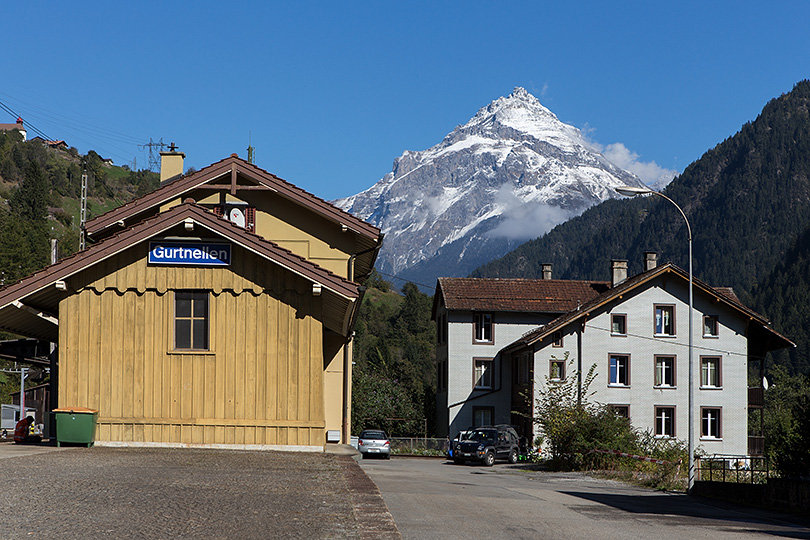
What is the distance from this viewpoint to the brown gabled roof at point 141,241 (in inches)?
703

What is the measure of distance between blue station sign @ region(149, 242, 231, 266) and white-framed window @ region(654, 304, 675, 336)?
128ft

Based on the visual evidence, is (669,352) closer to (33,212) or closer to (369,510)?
(369,510)

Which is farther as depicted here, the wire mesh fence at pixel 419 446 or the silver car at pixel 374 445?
the wire mesh fence at pixel 419 446

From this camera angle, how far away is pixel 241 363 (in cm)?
1861

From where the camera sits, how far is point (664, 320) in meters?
53.3

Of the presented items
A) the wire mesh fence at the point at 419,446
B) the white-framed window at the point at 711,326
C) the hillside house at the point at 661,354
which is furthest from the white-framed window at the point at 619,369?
the wire mesh fence at the point at 419,446

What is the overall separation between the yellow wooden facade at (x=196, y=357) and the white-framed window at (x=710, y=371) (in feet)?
128

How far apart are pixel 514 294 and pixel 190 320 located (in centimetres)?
4333

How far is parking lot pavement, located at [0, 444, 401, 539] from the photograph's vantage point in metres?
8.95

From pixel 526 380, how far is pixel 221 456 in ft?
126

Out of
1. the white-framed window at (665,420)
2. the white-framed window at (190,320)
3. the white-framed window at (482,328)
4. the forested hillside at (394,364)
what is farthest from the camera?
the forested hillside at (394,364)

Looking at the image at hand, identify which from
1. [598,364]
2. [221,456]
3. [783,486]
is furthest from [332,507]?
[598,364]

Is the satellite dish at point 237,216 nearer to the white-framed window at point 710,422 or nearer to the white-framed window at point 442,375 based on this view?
the white-framed window at point 710,422

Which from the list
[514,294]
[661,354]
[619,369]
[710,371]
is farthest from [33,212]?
[710,371]
